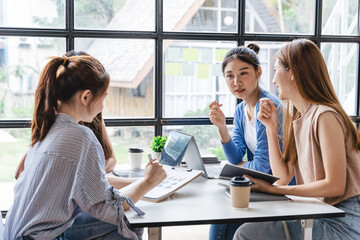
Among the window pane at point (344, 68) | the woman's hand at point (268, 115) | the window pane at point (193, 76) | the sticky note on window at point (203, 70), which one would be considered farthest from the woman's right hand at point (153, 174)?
the window pane at point (344, 68)

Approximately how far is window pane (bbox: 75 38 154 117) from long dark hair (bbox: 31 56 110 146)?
1.67 m

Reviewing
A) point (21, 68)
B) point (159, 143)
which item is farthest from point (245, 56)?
point (21, 68)

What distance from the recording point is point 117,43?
128 inches

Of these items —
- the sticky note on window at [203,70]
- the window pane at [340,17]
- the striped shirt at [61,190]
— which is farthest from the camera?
the window pane at [340,17]

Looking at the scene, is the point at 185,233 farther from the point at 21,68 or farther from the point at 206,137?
the point at 21,68

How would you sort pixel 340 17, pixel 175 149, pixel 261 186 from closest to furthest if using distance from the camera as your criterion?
pixel 261 186
pixel 175 149
pixel 340 17

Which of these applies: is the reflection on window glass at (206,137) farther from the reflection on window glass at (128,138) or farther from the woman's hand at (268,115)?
the woman's hand at (268,115)

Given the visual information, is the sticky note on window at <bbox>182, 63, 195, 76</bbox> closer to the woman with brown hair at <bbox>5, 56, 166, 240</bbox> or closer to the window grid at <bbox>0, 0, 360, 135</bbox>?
the window grid at <bbox>0, 0, 360, 135</bbox>

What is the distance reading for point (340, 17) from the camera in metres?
3.60

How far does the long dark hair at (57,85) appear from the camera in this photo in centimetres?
159

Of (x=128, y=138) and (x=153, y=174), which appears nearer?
(x=153, y=174)

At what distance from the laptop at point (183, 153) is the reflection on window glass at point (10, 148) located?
1315 millimetres

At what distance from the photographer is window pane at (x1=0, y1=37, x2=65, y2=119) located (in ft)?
10.3

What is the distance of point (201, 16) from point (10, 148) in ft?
5.48
